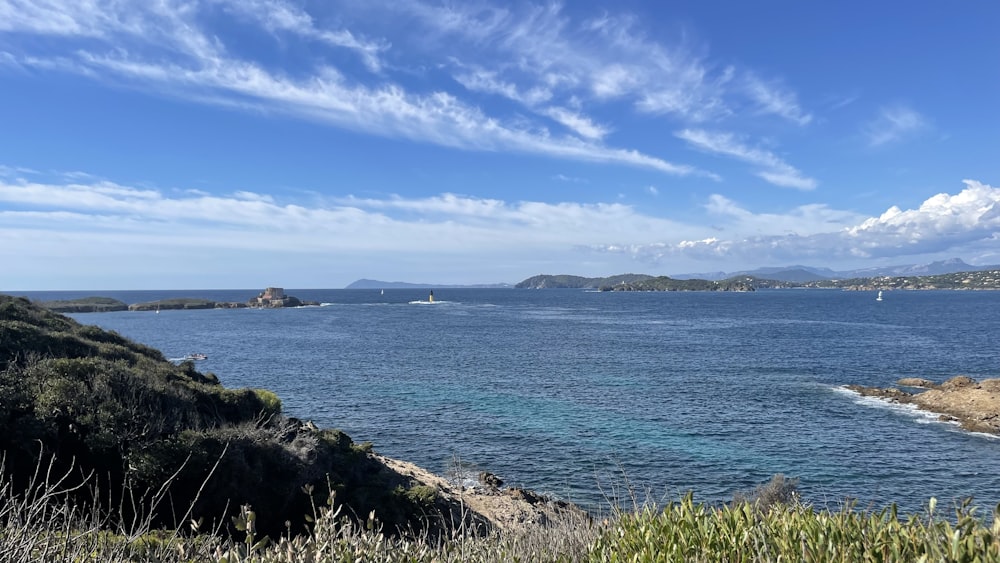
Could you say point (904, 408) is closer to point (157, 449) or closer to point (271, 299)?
point (157, 449)

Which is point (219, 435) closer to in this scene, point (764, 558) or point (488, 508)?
point (488, 508)

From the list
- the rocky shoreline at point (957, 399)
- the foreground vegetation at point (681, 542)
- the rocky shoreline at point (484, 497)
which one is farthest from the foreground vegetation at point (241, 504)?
the rocky shoreline at point (957, 399)

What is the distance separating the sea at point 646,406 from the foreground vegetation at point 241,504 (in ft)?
3.01

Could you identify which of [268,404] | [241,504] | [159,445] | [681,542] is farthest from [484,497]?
[681,542]

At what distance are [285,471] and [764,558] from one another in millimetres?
14994

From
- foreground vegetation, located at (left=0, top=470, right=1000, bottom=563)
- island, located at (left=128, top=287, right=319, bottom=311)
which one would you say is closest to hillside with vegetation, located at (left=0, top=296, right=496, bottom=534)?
foreground vegetation, located at (left=0, top=470, right=1000, bottom=563)

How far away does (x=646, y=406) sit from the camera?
34.7 metres

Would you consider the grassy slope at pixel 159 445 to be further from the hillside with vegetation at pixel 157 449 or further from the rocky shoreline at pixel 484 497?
the rocky shoreline at pixel 484 497

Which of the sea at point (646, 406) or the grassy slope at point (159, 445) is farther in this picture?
the sea at point (646, 406)

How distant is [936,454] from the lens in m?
25.6

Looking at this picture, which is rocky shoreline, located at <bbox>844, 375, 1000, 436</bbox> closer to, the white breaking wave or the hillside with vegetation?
the white breaking wave

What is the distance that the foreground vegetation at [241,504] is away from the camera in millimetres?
A: 4410

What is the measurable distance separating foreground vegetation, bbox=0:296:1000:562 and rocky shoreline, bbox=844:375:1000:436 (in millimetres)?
18303

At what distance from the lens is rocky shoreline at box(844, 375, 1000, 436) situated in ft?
101
